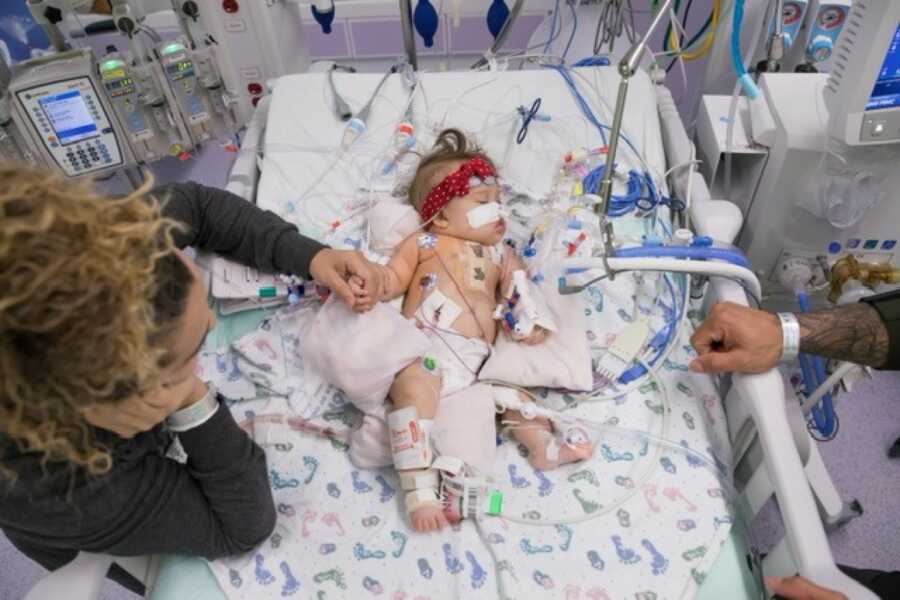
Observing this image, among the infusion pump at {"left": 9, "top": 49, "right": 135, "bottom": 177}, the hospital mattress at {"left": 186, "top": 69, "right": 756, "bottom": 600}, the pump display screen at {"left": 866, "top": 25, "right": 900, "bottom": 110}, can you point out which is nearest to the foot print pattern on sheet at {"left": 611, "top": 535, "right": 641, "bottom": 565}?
the hospital mattress at {"left": 186, "top": 69, "right": 756, "bottom": 600}

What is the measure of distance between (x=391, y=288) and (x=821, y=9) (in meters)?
1.49

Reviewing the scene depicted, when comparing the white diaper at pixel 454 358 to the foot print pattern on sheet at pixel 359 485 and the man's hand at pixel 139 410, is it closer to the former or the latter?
the foot print pattern on sheet at pixel 359 485

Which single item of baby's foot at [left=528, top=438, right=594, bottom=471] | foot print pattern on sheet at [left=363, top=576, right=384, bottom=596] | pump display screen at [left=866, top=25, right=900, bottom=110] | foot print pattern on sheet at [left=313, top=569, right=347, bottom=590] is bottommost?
foot print pattern on sheet at [left=363, top=576, right=384, bottom=596]

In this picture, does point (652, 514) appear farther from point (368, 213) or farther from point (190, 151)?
point (190, 151)

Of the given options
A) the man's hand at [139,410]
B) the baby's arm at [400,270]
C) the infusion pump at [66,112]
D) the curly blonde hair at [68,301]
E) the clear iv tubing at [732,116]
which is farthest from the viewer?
the infusion pump at [66,112]

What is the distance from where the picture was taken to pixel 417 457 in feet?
4.06

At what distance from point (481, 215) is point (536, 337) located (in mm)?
397

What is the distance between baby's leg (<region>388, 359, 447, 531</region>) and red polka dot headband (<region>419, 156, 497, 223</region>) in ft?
1.94

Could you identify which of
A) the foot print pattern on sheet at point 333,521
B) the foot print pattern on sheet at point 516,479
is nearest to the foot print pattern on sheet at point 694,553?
the foot print pattern on sheet at point 516,479

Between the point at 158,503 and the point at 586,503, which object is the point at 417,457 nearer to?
the point at 586,503

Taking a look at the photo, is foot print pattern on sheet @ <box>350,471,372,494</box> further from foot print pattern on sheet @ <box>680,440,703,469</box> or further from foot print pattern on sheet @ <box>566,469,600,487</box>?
foot print pattern on sheet @ <box>680,440,703,469</box>

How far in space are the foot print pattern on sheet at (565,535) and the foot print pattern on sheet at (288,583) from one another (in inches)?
19.8

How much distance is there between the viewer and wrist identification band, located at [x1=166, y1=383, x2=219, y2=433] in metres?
0.98

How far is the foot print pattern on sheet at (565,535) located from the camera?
3.98 ft
